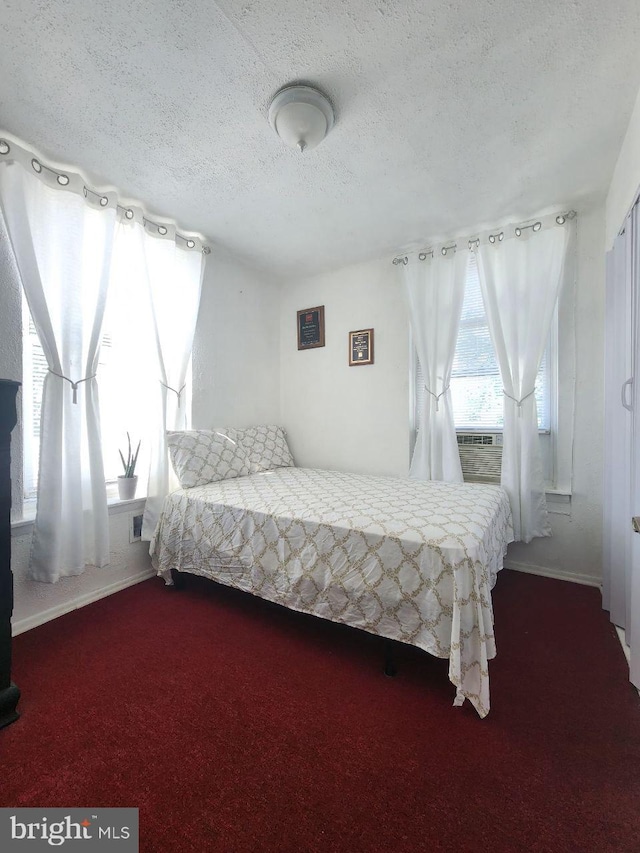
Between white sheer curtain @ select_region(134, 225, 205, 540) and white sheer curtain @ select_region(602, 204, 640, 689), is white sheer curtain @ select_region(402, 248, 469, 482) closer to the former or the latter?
white sheer curtain @ select_region(602, 204, 640, 689)

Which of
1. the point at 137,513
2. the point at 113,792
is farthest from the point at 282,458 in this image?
the point at 113,792

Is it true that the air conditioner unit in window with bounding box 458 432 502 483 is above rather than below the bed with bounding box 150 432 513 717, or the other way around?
above

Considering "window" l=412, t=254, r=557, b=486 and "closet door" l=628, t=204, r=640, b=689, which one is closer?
"closet door" l=628, t=204, r=640, b=689

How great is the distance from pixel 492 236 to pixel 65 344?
9.71 ft

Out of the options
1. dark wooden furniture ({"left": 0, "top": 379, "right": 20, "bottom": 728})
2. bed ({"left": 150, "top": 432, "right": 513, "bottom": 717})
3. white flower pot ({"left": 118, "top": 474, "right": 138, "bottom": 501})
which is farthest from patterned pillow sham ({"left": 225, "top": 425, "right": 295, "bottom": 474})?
dark wooden furniture ({"left": 0, "top": 379, "right": 20, "bottom": 728})

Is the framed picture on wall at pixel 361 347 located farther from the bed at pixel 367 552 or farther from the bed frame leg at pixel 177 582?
the bed frame leg at pixel 177 582

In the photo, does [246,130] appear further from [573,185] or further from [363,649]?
[363,649]

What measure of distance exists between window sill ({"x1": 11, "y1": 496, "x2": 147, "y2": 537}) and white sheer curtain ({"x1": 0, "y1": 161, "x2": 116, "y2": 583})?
0.09m

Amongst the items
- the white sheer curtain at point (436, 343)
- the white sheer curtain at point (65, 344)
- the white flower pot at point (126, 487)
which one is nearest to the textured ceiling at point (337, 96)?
the white sheer curtain at point (65, 344)

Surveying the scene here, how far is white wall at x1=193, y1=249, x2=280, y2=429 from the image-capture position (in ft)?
10.1

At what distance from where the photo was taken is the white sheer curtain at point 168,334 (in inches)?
101

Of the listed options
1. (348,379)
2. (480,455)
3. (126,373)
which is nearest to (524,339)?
(480,455)

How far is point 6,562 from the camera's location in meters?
1.45

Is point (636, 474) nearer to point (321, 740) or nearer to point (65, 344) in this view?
point (321, 740)
